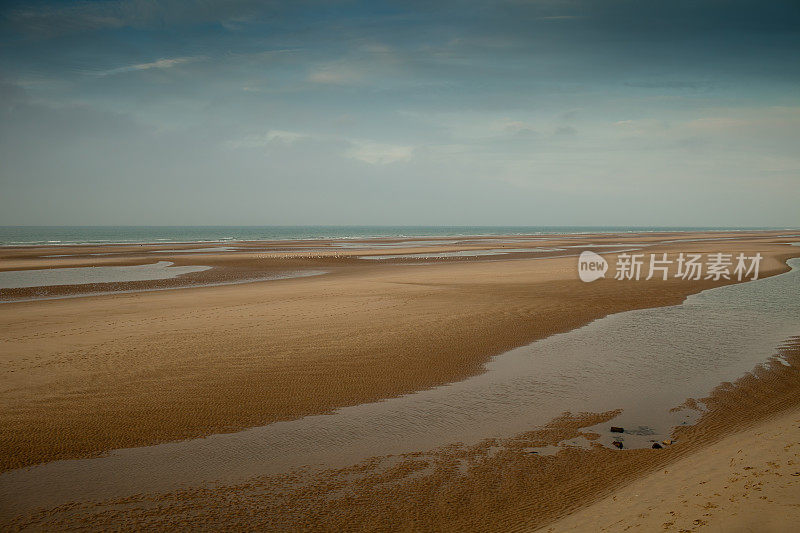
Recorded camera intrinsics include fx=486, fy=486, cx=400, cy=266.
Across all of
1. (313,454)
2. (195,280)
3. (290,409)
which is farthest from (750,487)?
(195,280)

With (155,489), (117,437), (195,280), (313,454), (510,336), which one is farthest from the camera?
(195,280)

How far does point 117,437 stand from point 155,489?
7.07ft

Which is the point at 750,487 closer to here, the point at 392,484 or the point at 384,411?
the point at 392,484

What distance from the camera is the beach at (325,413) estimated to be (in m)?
6.10

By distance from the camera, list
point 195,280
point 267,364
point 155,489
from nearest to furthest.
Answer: point 155,489
point 267,364
point 195,280

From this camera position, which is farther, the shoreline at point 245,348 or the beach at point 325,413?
the shoreline at point 245,348

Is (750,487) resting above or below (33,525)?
above

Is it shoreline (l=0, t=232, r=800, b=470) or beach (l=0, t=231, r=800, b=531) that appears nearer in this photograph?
beach (l=0, t=231, r=800, b=531)

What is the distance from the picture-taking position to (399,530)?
5.69 meters

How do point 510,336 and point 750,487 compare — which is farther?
point 510,336

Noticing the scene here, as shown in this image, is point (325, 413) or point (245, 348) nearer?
point (325, 413)

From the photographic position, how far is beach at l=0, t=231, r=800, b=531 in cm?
610

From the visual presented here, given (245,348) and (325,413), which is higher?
(245,348)

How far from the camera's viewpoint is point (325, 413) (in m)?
9.44
